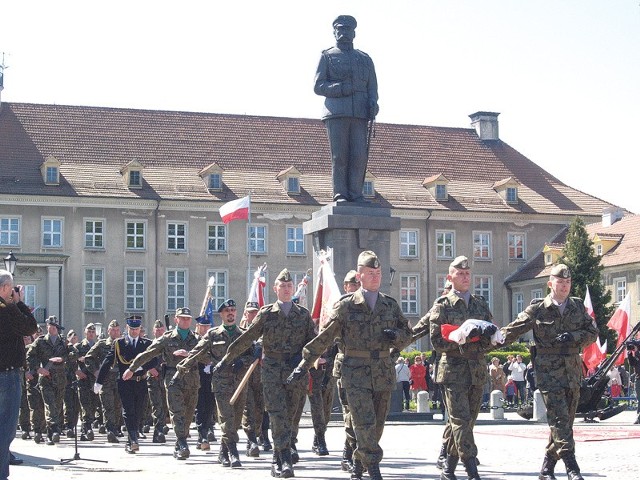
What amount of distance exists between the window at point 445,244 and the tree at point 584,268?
857 cm

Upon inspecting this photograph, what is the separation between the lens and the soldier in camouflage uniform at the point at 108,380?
21770mm

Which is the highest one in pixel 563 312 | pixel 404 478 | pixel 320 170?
pixel 320 170

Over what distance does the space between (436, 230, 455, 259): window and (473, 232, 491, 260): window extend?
144 centimetres

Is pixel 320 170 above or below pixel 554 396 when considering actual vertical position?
above

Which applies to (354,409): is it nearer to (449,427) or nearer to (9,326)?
(449,427)

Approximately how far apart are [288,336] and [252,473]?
1669mm

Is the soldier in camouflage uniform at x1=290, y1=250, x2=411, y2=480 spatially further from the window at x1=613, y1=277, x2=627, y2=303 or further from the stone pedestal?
the window at x1=613, y1=277, x2=627, y2=303

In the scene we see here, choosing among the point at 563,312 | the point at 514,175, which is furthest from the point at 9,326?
the point at 514,175

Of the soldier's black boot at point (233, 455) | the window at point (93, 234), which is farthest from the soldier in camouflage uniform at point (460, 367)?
the window at point (93, 234)

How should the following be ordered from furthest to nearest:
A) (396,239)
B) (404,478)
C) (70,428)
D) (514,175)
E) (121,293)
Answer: (514,175) < (396,239) < (121,293) < (70,428) < (404,478)

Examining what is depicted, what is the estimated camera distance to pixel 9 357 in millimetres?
11562

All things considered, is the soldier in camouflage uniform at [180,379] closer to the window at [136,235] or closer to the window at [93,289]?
the window at [93,289]

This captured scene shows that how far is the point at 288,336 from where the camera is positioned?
1453 centimetres

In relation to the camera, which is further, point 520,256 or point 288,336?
point 520,256
